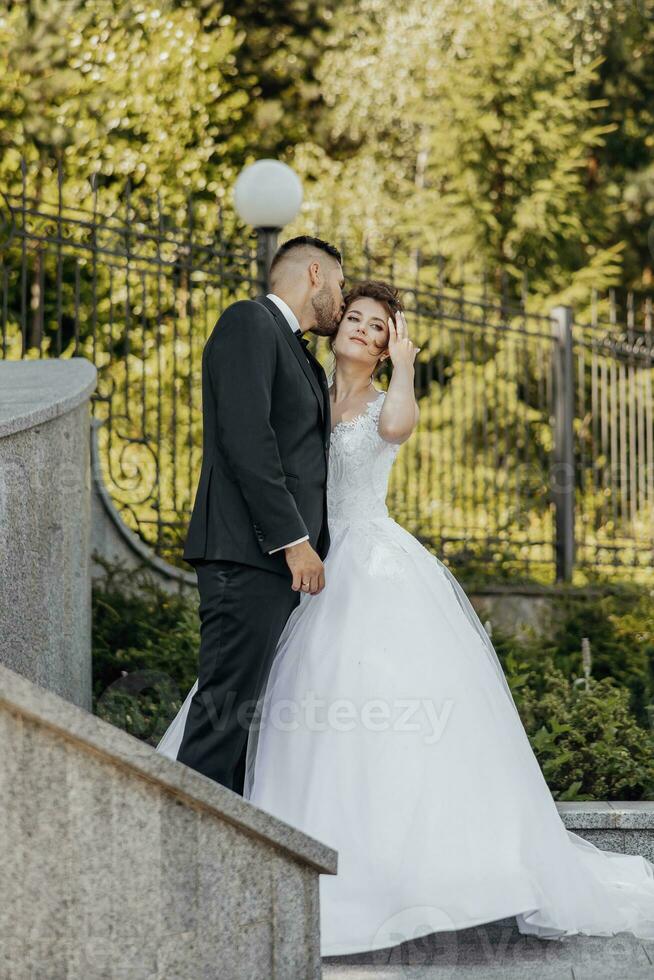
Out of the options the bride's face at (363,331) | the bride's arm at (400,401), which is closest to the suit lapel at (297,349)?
the bride's arm at (400,401)

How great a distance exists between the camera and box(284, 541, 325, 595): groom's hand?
3.47 m

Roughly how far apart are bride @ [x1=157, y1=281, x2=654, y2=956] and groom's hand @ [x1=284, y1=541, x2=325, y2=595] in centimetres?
31

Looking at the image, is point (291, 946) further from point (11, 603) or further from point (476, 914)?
point (11, 603)

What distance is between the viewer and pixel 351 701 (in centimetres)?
364

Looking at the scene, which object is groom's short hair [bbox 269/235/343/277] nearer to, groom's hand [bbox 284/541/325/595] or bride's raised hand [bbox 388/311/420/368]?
bride's raised hand [bbox 388/311/420/368]

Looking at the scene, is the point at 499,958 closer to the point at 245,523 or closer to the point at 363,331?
the point at 245,523

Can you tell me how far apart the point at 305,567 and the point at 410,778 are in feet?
2.24

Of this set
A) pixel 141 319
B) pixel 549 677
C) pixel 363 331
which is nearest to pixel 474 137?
pixel 141 319

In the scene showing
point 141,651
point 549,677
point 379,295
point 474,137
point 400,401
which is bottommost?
point 549,677

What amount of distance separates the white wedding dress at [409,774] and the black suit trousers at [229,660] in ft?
0.67

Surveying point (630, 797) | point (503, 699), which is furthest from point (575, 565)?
point (503, 699)

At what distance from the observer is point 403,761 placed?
3.54m

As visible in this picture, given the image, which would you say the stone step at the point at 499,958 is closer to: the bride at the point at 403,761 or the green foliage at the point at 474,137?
the bride at the point at 403,761

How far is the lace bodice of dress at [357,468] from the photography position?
161 inches
